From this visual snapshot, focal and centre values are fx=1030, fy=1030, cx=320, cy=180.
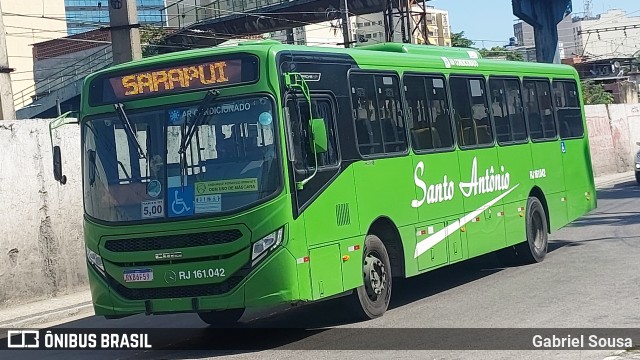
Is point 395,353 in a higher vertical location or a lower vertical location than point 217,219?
lower

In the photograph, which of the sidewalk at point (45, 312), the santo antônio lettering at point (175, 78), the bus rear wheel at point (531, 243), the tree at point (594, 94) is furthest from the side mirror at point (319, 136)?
the tree at point (594, 94)

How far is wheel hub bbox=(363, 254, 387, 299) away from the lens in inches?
456

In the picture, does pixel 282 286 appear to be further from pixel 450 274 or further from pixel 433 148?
pixel 450 274

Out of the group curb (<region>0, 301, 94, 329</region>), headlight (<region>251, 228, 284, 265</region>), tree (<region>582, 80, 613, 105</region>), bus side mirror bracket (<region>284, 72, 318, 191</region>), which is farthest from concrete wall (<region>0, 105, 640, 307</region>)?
tree (<region>582, 80, 613, 105</region>)

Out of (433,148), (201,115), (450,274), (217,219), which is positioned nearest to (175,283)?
(217,219)

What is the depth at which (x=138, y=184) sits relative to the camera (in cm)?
1049

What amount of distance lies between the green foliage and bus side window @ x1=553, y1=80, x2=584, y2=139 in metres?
45.7

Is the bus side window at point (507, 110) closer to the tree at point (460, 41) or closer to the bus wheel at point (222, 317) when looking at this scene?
the bus wheel at point (222, 317)

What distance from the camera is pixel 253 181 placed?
1009 cm

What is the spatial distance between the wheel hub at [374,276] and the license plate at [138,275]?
2.50 metres

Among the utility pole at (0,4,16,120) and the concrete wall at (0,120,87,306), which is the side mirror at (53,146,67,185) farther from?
the utility pole at (0,4,16,120)

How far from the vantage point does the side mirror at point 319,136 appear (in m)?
10.5

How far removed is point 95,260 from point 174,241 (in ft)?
3.65

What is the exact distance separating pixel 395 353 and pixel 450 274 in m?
6.53
